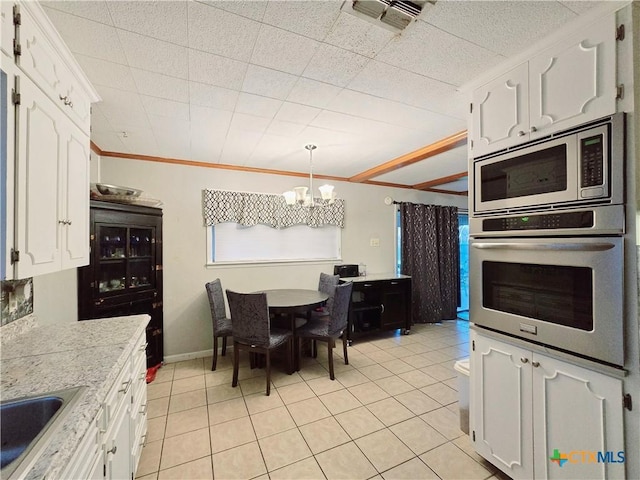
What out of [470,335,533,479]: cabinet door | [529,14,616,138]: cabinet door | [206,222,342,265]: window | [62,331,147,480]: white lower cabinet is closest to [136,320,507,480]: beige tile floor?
[470,335,533,479]: cabinet door

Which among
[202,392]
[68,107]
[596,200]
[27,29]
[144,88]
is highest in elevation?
[144,88]

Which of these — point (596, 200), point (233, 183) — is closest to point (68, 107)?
point (233, 183)

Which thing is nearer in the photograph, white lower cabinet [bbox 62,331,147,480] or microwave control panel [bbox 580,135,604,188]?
white lower cabinet [bbox 62,331,147,480]

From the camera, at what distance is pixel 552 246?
1306 millimetres

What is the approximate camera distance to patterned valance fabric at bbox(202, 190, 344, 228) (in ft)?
11.6

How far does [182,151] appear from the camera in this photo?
10.2ft

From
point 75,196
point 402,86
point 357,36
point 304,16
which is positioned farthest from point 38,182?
point 402,86

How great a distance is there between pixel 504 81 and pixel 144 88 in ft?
7.31

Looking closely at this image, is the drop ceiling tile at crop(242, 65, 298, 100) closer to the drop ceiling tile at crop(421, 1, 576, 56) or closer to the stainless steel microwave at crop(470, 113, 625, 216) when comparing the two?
the drop ceiling tile at crop(421, 1, 576, 56)

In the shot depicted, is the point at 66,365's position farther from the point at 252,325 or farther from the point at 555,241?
the point at 555,241

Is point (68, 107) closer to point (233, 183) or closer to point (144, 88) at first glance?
point (144, 88)

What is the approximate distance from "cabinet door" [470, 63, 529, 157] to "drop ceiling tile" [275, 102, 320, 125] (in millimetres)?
1126

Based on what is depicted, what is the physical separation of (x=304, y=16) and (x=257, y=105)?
0.90 meters

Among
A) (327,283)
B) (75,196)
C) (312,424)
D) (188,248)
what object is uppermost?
(75,196)
